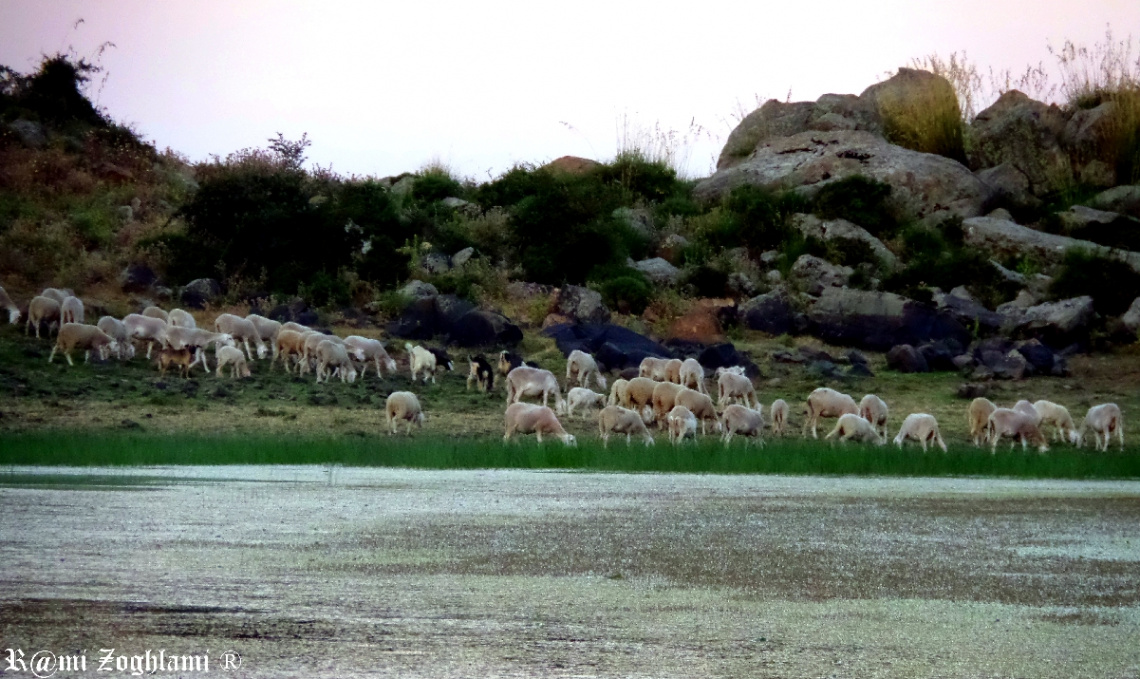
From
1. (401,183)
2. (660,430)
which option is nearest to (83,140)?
(401,183)

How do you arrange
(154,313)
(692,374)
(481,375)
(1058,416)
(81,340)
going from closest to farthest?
(1058,416), (81,340), (692,374), (481,375), (154,313)

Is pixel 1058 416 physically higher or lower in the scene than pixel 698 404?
higher

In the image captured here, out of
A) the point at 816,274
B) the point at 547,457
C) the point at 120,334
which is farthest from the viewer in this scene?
the point at 816,274

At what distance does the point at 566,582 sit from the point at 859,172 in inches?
1455

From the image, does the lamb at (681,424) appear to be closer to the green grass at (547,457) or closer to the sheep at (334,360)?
the green grass at (547,457)

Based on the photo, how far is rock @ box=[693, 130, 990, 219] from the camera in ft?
137

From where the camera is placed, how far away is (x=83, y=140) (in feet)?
152

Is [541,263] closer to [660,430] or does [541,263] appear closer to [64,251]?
[64,251]

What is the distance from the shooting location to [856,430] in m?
19.3

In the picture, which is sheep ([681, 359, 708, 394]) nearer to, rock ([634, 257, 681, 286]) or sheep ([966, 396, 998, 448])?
sheep ([966, 396, 998, 448])

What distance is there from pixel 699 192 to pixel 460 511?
35.3 meters

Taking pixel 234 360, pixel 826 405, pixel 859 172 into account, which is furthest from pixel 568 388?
pixel 859 172

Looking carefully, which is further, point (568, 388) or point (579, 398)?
point (568, 388)

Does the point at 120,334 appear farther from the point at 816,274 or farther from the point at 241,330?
the point at 816,274
